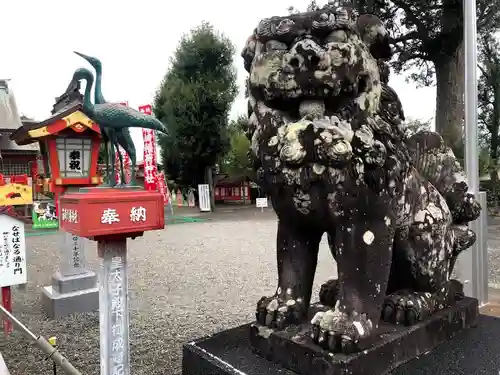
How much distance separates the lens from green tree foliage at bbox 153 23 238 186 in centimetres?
1415

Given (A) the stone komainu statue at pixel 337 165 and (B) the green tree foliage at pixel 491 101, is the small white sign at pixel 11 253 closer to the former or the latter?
(A) the stone komainu statue at pixel 337 165

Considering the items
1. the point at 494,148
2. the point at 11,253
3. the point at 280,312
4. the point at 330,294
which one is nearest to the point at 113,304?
→ the point at 280,312

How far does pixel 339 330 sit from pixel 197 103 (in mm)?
13387

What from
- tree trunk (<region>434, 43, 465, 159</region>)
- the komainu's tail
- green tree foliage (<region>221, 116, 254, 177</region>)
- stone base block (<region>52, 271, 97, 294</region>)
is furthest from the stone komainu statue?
green tree foliage (<region>221, 116, 254, 177</region>)

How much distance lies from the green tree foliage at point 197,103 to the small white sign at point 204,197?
88 cm

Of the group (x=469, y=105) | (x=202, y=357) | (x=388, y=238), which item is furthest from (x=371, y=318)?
(x=469, y=105)

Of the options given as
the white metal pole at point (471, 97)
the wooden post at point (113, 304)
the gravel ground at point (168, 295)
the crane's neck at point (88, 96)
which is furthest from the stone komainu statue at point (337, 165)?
the white metal pole at point (471, 97)

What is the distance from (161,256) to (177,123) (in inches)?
309

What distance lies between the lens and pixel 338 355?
1199mm

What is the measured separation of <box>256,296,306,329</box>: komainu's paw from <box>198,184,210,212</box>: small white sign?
13.2 meters

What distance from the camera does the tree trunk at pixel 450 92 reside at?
21.6 ft

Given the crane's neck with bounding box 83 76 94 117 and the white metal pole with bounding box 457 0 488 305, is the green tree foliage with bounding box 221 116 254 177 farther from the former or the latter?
the crane's neck with bounding box 83 76 94 117

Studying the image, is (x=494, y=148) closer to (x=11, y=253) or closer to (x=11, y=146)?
(x=11, y=253)

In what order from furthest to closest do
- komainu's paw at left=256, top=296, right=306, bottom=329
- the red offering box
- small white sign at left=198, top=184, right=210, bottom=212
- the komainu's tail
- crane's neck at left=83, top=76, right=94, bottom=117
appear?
1. small white sign at left=198, top=184, right=210, bottom=212
2. crane's neck at left=83, top=76, right=94, bottom=117
3. the komainu's tail
4. the red offering box
5. komainu's paw at left=256, top=296, right=306, bottom=329
